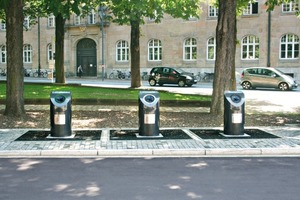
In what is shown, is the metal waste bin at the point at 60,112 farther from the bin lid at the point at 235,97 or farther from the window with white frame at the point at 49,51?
the window with white frame at the point at 49,51

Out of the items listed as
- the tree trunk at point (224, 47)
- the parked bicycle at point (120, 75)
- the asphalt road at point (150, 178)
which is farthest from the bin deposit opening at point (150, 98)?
the parked bicycle at point (120, 75)

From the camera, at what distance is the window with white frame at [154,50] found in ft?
147

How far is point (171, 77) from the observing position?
3316cm

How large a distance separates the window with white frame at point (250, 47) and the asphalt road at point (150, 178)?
107ft

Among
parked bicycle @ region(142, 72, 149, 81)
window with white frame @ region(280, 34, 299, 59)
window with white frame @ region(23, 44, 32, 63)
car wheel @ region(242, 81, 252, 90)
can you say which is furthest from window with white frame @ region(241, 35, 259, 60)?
window with white frame @ region(23, 44, 32, 63)

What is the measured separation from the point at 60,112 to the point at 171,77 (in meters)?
23.6

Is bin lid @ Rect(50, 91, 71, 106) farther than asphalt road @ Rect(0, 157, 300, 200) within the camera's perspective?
Yes

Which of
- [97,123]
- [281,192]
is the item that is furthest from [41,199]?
[97,123]

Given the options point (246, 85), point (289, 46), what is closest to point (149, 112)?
point (246, 85)

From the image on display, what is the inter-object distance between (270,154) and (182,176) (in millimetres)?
2581

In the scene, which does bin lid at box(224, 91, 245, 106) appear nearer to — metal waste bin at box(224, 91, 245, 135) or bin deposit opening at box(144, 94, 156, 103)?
metal waste bin at box(224, 91, 245, 135)

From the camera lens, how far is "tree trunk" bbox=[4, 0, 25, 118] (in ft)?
41.0

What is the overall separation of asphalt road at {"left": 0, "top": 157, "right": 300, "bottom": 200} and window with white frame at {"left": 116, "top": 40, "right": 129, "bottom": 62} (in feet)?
128

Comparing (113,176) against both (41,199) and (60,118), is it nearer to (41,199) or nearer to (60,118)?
(41,199)
